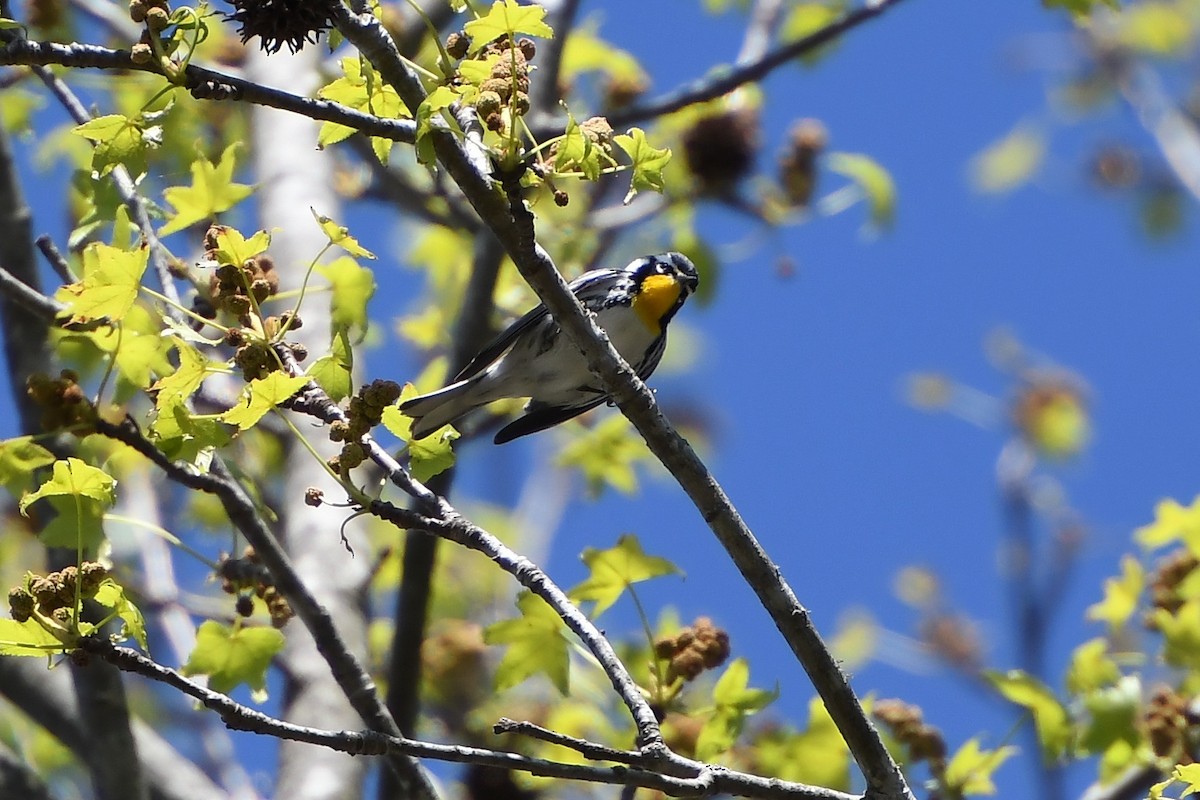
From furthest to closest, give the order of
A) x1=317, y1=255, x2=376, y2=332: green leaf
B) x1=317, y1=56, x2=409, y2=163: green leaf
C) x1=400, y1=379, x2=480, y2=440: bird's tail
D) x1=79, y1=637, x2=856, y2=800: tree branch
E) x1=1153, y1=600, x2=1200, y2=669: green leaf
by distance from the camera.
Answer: x1=400, y1=379, x2=480, y2=440: bird's tail
x1=1153, y1=600, x2=1200, y2=669: green leaf
x1=317, y1=255, x2=376, y2=332: green leaf
x1=317, y1=56, x2=409, y2=163: green leaf
x1=79, y1=637, x2=856, y2=800: tree branch

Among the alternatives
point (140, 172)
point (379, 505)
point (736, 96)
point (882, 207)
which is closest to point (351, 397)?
point (379, 505)

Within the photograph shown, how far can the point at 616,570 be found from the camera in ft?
10.2

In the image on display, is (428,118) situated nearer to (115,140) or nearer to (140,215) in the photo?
(115,140)

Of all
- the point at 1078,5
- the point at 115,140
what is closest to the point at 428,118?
the point at 115,140

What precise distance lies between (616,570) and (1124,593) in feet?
4.92

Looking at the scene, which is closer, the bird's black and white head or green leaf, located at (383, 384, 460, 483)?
green leaf, located at (383, 384, 460, 483)

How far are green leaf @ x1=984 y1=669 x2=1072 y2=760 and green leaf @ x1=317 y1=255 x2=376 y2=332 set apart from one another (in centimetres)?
171

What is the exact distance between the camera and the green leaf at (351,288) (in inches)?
116

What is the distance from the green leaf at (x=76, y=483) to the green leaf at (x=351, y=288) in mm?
747

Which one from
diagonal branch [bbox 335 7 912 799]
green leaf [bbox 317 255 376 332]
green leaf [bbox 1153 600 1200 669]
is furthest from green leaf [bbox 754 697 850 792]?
green leaf [bbox 317 255 376 332]

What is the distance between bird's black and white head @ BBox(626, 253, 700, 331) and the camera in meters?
5.26

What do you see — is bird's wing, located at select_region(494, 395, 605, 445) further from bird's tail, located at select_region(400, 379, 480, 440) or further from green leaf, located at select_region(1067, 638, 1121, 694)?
green leaf, located at select_region(1067, 638, 1121, 694)

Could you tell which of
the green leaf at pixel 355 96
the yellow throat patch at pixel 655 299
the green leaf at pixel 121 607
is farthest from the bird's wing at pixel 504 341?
the green leaf at pixel 121 607

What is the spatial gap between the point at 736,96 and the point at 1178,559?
9.89ft
